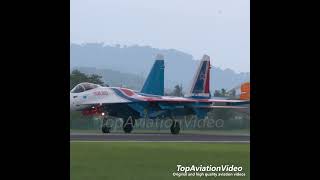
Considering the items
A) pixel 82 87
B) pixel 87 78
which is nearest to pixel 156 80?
pixel 87 78

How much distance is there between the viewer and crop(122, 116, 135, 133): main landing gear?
4672cm

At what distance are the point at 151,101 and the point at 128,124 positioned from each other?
2709mm

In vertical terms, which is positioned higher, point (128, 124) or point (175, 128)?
point (128, 124)

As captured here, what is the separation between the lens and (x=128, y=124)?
155ft

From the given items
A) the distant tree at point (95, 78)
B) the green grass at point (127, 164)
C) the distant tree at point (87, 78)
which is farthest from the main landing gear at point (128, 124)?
the green grass at point (127, 164)

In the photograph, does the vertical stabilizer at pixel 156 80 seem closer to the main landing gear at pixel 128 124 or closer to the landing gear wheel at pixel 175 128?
the main landing gear at pixel 128 124

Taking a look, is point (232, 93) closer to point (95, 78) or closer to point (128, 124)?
point (95, 78)

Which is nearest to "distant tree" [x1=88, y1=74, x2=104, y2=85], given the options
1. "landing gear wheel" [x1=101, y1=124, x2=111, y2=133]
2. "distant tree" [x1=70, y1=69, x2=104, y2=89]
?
"distant tree" [x1=70, y1=69, x2=104, y2=89]

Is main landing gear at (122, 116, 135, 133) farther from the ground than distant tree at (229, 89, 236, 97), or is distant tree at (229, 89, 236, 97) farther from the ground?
distant tree at (229, 89, 236, 97)

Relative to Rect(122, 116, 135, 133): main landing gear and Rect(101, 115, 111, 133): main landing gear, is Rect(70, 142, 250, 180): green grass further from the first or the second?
Rect(122, 116, 135, 133): main landing gear

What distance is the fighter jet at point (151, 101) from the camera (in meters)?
44.6

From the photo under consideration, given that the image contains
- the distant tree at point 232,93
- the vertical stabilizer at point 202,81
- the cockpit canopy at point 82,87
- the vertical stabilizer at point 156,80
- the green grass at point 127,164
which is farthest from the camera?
the distant tree at point 232,93
